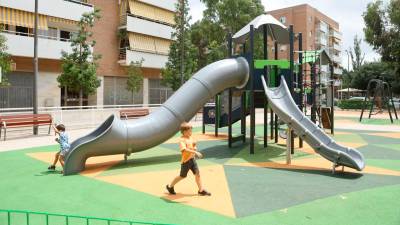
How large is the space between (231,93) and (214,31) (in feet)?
108

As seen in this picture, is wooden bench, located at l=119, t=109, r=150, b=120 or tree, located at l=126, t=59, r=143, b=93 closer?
wooden bench, located at l=119, t=109, r=150, b=120

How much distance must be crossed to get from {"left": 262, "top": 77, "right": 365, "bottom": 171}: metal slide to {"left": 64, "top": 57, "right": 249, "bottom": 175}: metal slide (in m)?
1.18

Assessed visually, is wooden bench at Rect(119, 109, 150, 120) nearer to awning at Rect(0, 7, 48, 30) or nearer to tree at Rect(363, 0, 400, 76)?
awning at Rect(0, 7, 48, 30)

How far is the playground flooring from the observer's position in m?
5.93

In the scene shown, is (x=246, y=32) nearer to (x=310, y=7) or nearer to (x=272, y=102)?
(x=272, y=102)

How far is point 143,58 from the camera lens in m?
36.4

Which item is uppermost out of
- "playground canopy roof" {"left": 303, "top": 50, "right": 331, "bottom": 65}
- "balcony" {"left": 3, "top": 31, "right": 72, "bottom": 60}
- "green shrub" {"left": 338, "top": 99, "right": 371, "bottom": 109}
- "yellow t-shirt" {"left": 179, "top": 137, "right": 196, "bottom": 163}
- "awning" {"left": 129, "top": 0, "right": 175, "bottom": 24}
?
"awning" {"left": 129, "top": 0, "right": 175, "bottom": 24}

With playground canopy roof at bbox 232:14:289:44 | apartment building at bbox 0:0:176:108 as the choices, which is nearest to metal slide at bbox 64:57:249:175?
playground canopy roof at bbox 232:14:289:44

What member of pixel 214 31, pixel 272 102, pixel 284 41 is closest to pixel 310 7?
pixel 214 31

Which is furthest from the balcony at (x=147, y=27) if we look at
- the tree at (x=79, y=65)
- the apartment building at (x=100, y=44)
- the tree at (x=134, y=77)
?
the tree at (x=79, y=65)

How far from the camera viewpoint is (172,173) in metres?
9.16

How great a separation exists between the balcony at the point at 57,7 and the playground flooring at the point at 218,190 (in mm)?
19114

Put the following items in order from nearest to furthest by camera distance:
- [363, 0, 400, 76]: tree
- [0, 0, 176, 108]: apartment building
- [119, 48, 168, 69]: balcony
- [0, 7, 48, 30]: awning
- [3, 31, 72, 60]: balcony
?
[0, 7, 48, 30]: awning < [3, 31, 72, 60]: balcony < [0, 0, 176, 108]: apartment building < [119, 48, 168, 69]: balcony < [363, 0, 400, 76]: tree

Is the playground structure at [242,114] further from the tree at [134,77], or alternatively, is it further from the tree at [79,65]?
the tree at [134,77]
